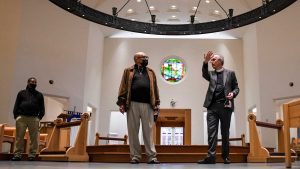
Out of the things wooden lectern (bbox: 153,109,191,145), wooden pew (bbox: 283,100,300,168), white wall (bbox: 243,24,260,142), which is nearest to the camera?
wooden pew (bbox: 283,100,300,168)

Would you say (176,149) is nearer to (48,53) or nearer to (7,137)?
(7,137)

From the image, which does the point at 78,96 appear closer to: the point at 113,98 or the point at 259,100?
the point at 113,98

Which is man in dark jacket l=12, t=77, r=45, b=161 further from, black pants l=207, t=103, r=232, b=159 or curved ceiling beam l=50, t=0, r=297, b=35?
curved ceiling beam l=50, t=0, r=297, b=35

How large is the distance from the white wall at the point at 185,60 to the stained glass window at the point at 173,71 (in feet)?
0.83

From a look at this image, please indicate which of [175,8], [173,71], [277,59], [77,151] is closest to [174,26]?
[175,8]

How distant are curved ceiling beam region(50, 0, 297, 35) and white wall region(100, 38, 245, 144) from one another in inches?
136

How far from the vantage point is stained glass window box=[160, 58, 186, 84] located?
51.0 ft

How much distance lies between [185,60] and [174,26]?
356 cm

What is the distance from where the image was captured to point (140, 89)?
14.4ft

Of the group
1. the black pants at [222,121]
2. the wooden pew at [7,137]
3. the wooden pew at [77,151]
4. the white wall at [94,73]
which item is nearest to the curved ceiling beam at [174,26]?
the white wall at [94,73]

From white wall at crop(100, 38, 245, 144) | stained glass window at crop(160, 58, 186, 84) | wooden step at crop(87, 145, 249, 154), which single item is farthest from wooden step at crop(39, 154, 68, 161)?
stained glass window at crop(160, 58, 186, 84)

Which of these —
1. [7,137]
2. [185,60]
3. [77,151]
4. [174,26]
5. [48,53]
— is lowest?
[77,151]

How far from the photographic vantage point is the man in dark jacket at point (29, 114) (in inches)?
233

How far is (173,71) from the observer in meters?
15.5
